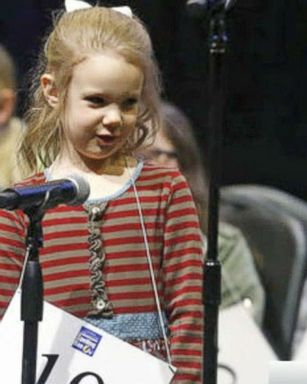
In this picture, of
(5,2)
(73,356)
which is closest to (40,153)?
(73,356)

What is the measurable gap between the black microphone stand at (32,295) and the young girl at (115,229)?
0.12m

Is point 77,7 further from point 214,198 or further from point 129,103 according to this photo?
point 214,198

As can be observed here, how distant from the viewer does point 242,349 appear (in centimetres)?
297

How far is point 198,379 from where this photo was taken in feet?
6.67

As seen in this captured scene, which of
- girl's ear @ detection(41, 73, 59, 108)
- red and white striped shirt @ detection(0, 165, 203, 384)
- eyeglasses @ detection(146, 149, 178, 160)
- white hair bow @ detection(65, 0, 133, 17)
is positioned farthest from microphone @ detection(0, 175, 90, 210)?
eyeglasses @ detection(146, 149, 178, 160)

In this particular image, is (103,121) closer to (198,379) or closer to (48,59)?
(48,59)

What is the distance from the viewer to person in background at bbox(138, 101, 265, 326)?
2.86m

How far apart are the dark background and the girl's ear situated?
0.76 metres

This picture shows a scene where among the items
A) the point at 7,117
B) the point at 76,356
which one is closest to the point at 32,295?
the point at 76,356

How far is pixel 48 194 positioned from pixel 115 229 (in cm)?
18

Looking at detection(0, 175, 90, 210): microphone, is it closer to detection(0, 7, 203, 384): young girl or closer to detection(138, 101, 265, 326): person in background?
detection(0, 7, 203, 384): young girl

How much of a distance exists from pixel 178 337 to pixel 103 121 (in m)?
0.34

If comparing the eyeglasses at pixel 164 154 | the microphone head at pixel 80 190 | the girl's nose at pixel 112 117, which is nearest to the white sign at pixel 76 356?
the microphone head at pixel 80 190

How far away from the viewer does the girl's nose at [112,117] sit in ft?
6.55
